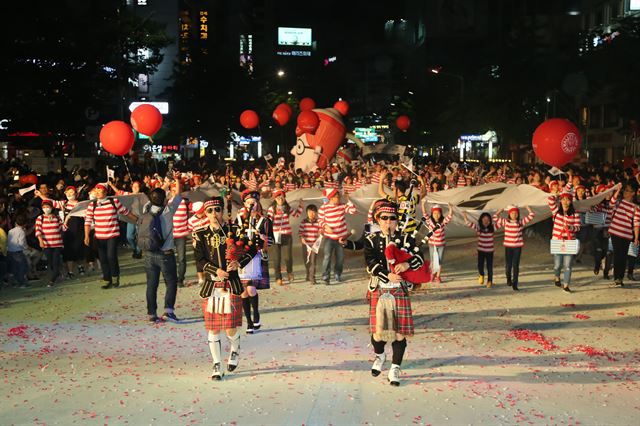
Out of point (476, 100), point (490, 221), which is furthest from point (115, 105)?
point (490, 221)

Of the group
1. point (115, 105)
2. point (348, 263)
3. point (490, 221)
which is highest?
point (115, 105)

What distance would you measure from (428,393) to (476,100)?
154ft

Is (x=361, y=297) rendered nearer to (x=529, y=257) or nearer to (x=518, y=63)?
(x=529, y=257)

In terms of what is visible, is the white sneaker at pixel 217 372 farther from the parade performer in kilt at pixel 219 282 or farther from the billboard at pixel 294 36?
the billboard at pixel 294 36

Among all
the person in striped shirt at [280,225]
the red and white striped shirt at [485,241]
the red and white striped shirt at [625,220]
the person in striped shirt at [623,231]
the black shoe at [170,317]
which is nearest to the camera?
the black shoe at [170,317]

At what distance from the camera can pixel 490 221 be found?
49.9 ft

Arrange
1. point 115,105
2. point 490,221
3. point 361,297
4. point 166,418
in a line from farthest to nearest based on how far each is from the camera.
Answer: point 115,105
point 490,221
point 361,297
point 166,418

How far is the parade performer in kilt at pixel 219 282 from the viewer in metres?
8.64

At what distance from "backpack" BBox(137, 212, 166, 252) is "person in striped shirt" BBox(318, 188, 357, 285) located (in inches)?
179

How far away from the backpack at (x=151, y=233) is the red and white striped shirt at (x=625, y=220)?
27.3 ft

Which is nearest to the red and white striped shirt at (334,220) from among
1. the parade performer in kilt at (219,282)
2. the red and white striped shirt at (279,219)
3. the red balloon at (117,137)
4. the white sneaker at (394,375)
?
the red and white striped shirt at (279,219)

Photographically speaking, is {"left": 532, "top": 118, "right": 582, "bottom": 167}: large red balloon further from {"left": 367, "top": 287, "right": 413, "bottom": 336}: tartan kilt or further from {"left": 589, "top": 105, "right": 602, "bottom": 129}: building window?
{"left": 589, "top": 105, "right": 602, "bottom": 129}: building window

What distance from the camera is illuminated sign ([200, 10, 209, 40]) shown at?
12056cm

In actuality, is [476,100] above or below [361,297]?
above
